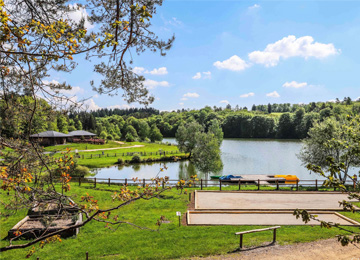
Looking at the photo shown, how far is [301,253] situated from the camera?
8719mm

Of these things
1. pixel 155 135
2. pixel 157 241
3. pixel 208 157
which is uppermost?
pixel 155 135

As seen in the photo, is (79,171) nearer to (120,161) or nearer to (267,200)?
(120,161)

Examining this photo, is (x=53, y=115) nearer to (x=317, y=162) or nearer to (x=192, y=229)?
(x=192, y=229)

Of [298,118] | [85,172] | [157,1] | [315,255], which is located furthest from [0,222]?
[298,118]

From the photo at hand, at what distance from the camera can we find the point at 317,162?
22125 mm

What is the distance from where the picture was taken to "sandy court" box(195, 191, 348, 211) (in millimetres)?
14219

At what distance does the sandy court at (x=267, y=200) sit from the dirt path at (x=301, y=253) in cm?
470

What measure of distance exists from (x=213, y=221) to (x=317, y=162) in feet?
48.3

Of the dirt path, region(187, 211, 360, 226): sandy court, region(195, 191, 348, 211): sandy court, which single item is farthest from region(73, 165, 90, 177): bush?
the dirt path

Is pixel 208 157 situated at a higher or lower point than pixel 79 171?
higher

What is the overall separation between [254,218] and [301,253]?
12.2 feet

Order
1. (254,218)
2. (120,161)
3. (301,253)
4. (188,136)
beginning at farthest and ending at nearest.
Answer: (188,136)
(120,161)
(254,218)
(301,253)

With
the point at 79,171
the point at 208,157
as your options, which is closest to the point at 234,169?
Answer: the point at 208,157

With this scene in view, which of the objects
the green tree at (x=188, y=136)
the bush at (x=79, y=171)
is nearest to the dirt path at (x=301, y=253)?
the bush at (x=79, y=171)
